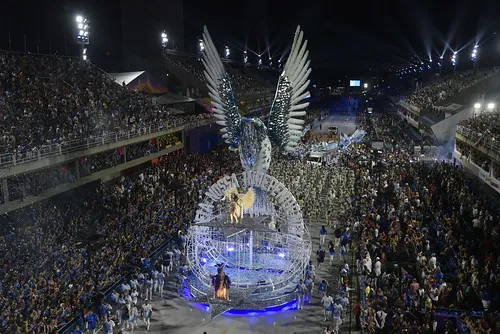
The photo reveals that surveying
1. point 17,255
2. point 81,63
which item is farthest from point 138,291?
point 81,63

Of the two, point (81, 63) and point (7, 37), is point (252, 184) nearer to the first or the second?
point (81, 63)

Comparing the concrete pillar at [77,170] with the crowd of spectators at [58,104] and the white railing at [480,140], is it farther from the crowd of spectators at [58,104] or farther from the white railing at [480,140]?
the white railing at [480,140]

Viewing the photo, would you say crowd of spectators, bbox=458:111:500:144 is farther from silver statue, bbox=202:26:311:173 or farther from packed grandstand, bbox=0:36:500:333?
silver statue, bbox=202:26:311:173

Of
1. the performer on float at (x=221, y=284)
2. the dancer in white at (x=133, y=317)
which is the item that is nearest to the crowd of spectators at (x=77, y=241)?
the dancer in white at (x=133, y=317)

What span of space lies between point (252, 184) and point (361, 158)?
2119cm

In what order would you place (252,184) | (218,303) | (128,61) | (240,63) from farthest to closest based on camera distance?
(240,63)
(128,61)
(252,184)
(218,303)

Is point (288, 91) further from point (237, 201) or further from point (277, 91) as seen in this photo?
point (237, 201)

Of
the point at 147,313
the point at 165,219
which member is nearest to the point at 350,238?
the point at 165,219

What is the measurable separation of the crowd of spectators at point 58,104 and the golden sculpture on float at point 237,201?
938cm

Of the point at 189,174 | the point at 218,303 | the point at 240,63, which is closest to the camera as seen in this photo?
the point at 218,303

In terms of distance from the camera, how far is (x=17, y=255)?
55.0ft

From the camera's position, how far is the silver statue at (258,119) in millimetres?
17688

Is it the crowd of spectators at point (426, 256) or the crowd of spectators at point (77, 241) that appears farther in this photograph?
the crowd of spectators at point (426, 256)

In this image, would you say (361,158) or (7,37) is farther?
(361,158)
